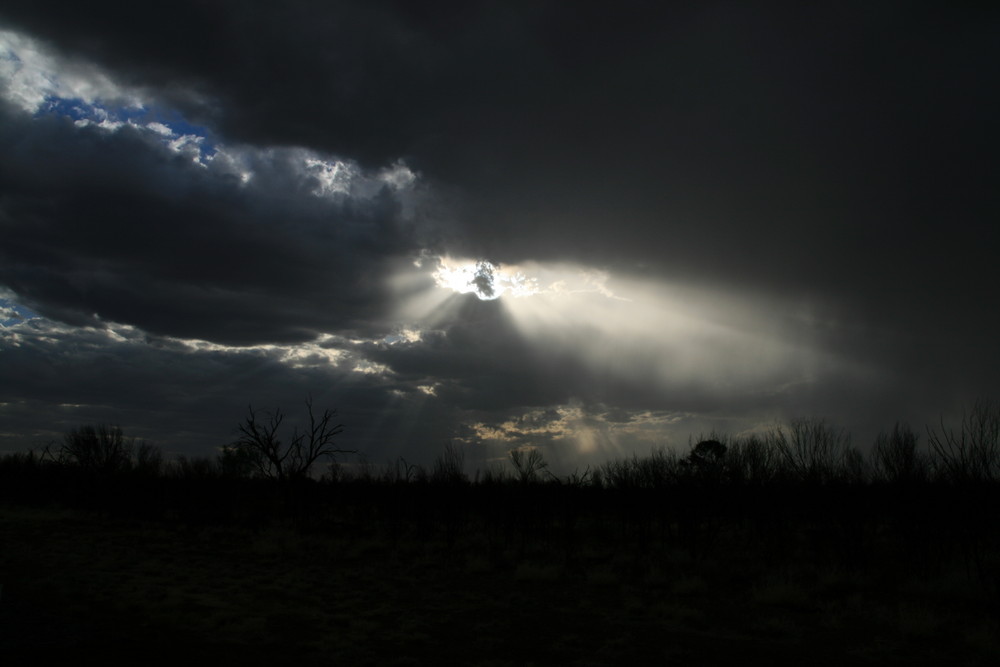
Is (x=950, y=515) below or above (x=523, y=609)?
above

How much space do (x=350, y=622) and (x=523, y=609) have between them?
4.87 m

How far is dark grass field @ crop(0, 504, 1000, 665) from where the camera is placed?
11641 millimetres

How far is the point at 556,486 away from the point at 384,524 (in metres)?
12.1

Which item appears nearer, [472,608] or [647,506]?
[472,608]

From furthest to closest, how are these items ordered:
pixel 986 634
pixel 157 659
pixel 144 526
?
pixel 144 526, pixel 986 634, pixel 157 659

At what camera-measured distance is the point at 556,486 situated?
36.4 metres

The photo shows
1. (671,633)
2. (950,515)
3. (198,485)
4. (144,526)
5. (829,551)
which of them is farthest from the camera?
(198,485)

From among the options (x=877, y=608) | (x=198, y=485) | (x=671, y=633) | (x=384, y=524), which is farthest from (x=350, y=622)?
(x=198, y=485)

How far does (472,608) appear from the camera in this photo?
16672 mm

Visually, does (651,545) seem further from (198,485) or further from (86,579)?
(198,485)

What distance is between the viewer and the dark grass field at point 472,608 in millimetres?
11641

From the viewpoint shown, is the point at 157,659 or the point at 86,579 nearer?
the point at 157,659

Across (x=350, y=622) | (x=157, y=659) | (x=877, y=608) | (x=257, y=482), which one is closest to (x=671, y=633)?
(x=877, y=608)

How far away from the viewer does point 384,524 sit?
39531 mm
